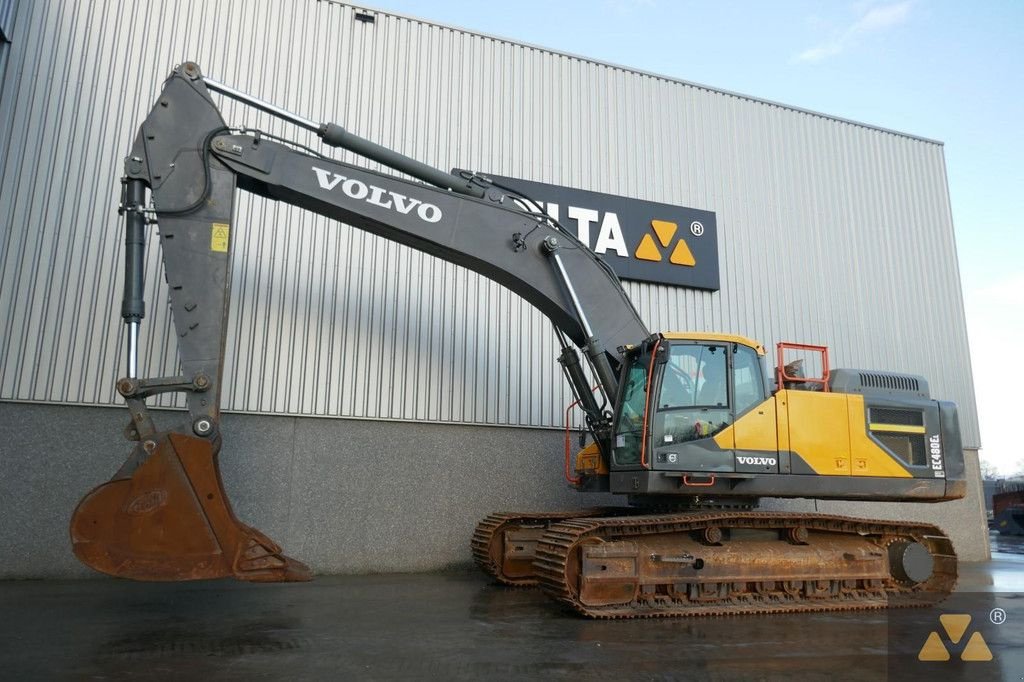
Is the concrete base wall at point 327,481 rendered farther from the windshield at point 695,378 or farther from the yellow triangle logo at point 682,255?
the windshield at point 695,378

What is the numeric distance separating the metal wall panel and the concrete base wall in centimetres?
36

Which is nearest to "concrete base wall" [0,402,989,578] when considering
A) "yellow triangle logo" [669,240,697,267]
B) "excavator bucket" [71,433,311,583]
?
"excavator bucket" [71,433,311,583]

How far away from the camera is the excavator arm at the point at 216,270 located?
580 cm

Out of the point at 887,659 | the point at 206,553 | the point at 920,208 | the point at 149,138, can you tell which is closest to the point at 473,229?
the point at 149,138

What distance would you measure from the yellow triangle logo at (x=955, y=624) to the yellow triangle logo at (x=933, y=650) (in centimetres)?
30

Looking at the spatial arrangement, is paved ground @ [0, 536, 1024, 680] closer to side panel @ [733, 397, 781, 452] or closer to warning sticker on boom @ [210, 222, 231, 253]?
side panel @ [733, 397, 781, 452]

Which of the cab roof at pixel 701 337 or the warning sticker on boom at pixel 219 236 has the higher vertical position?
the warning sticker on boom at pixel 219 236

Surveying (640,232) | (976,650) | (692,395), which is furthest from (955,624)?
(640,232)

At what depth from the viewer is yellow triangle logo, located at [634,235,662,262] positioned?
12.7 m

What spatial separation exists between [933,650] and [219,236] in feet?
24.2

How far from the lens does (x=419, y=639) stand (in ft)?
18.6

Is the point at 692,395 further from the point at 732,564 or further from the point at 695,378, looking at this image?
the point at 732,564

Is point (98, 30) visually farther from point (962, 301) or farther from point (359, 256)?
point (962, 301)

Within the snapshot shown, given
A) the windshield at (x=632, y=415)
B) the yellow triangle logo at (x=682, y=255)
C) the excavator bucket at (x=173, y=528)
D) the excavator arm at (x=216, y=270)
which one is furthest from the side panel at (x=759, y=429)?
the yellow triangle logo at (x=682, y=255)
